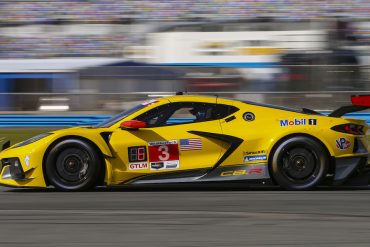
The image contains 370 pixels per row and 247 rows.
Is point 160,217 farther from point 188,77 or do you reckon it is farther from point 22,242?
point 188,77

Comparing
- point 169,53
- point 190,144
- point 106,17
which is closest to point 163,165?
point 190,144

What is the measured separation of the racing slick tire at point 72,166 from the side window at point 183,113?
0.69m

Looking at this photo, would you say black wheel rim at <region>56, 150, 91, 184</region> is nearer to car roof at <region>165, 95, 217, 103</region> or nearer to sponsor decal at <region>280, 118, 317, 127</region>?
car roof at <region>165, 95, 217, 103</region>

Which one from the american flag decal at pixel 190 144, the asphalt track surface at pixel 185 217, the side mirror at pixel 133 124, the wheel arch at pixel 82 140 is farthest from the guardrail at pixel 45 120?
the american flag decal at pixel 190 144

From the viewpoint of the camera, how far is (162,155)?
7543 mm

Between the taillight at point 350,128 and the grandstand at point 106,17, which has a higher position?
the grandstand at point 106,17

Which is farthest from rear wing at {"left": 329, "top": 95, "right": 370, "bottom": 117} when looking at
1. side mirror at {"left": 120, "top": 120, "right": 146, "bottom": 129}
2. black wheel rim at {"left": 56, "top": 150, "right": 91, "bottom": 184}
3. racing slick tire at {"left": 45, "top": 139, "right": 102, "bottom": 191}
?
black wheel rim at {"left": 56, "top": 150, "right": 91, "bottom": 184}

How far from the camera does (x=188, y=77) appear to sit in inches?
662

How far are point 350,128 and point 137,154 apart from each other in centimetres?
235

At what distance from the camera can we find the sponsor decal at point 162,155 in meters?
7.54

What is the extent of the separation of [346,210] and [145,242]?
2.32 meters

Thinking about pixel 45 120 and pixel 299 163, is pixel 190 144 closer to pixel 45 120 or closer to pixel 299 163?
pixel 299 163

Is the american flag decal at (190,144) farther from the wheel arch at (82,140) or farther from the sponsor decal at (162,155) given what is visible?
the wheel arch at (82,140)

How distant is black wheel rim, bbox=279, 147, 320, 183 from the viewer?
7520 millimetres
